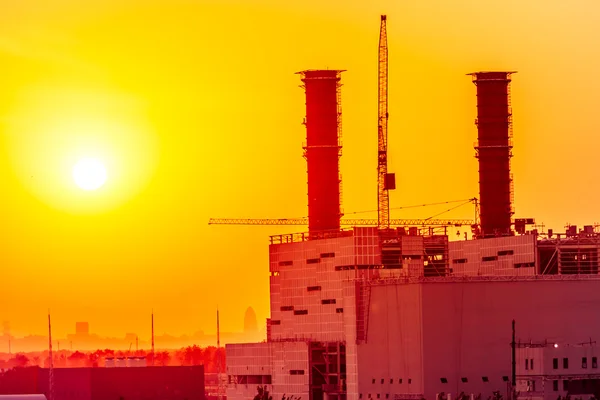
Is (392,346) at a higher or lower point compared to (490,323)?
lower

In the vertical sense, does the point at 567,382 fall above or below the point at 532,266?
below

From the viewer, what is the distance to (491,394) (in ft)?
593

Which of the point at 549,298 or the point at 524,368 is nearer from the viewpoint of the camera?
the point at 524,368

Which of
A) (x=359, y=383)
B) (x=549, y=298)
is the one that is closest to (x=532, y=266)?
(x=549, y=298)

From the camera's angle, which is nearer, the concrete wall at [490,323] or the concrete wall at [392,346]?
the concrete wall at [490,323]

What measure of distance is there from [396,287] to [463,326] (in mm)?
8942

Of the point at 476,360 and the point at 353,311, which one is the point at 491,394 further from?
the point at 353,311

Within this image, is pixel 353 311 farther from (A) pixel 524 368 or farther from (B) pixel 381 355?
(A) pixel 524 368

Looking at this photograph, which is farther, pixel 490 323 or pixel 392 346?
pixel 392 346

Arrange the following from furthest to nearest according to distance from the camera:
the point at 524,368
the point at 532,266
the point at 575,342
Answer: the point at 532,266 < the point at 575,342 < the point at 524,368

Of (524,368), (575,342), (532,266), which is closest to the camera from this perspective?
(524,368)

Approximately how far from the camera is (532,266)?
200 m

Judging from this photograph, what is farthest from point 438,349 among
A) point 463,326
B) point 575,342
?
point 575,342

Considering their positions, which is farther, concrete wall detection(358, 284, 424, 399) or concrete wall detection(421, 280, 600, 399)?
concrete wall detection(358, 284, 424, 399)
